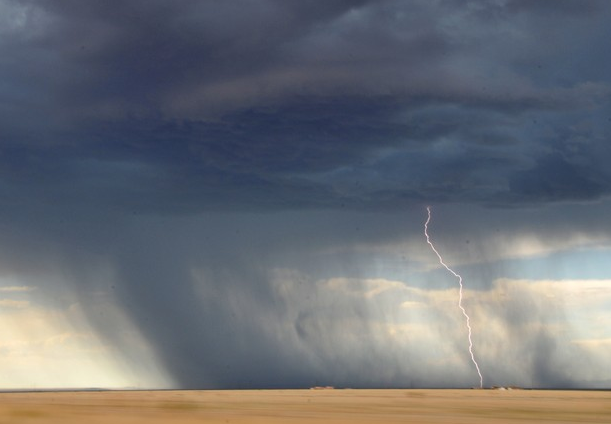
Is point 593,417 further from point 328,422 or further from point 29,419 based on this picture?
point 29,419

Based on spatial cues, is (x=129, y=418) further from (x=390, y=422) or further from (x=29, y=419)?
(x=390, y=422)

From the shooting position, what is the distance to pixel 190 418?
53.0 meters

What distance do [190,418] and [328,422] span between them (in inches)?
403

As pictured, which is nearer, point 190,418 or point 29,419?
point 29,419

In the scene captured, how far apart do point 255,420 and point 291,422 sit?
2.63 m

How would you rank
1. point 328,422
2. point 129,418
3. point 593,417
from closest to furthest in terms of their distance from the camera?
point 328,422 → point 129,418 → point 593,417

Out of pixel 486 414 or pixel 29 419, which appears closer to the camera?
pixel 29 419

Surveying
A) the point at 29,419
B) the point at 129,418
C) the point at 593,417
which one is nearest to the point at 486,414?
the point at 593,417

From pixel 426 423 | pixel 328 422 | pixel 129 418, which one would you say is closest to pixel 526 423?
pixel 426 423

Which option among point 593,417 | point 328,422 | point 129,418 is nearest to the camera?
point 328,422

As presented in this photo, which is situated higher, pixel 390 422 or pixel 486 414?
pixel 486 414

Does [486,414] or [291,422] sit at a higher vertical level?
[486,414]

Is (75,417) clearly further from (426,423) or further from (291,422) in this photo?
(426,423)

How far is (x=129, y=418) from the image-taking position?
5219 cm
